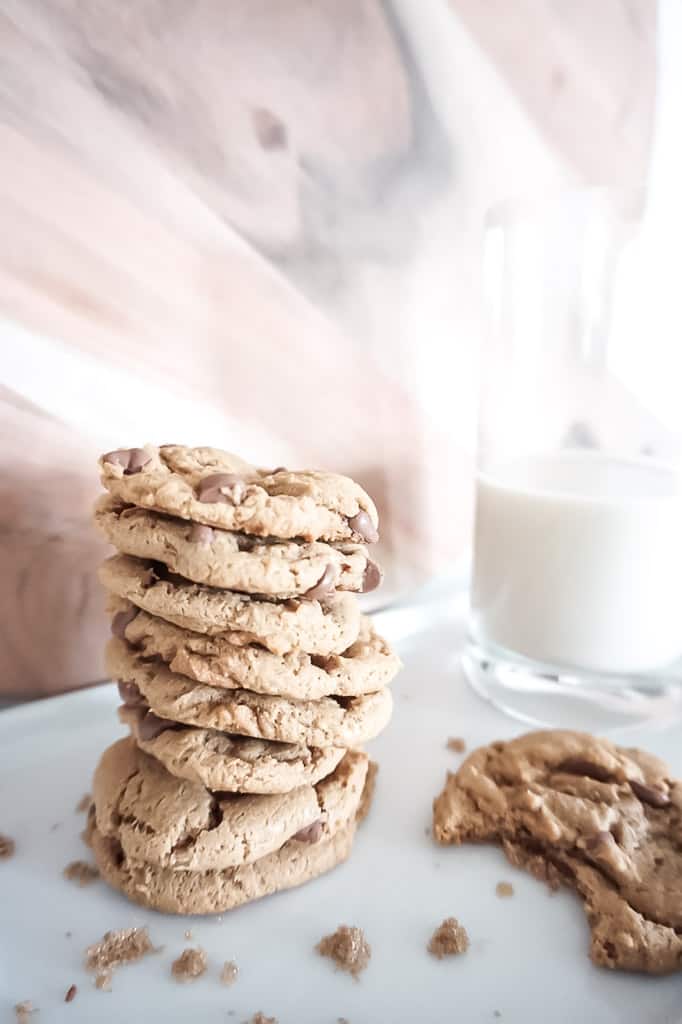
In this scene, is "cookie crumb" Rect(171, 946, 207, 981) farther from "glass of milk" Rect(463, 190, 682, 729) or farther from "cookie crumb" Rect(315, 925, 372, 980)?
"glass of milk" Rect(463, 190, 682, 729)

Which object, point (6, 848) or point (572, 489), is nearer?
point (6, 848)

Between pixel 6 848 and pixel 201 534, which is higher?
pixel 201 534

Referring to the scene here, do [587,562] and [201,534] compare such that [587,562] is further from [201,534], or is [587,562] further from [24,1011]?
[24,1011]

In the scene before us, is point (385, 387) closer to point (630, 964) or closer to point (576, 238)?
point (576, 238)

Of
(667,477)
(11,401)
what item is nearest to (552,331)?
(667,477)

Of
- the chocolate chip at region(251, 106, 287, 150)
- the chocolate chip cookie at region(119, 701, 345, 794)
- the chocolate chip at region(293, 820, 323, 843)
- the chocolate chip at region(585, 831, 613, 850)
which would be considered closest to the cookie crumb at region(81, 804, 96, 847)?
the chocolate chip cookie at region(119, 701, 345, 794)

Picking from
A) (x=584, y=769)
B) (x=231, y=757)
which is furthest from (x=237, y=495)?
(x=584, y=769)

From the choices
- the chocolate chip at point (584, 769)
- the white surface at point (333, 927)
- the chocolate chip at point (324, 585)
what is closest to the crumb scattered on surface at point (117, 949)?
the white surface at point (333, 927)
